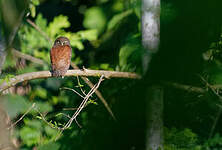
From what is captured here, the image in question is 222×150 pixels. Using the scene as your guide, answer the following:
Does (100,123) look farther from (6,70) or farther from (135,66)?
(6,70)

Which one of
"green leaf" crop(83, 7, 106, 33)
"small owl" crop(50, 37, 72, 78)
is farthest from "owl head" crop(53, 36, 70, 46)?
"green leaf" crop(83, 7, 106, 33)

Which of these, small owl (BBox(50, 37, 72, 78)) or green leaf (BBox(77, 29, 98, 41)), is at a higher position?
green leaf (BBox(77, 29, 98, 41))

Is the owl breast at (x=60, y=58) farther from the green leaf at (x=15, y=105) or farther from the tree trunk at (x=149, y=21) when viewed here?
the tree trunk at (x=149, y=21)

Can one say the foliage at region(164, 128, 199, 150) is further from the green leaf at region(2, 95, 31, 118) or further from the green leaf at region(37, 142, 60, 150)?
the green leaf at region(2, 95, 31, 118)

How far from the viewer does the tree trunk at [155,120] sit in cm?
287

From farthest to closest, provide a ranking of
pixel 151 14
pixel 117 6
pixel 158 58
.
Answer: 1. pixel 117 6
2. pixel 151 14
3. pixel 158 58

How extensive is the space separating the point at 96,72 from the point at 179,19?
5.07ft

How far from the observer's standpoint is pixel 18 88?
17.7ft

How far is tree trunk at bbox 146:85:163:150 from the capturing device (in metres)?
2.87

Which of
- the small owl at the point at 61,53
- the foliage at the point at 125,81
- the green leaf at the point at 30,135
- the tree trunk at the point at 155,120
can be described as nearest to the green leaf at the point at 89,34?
the foliage at the point at 125,81

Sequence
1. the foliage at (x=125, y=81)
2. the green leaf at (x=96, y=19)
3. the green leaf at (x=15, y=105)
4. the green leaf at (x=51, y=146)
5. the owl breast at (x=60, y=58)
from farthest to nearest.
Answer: the green leaf at (x=96, y=19) < the green leaf at (x=15, y=105) < the green leaf at (x=51, y=146) < the owl breast at (x=60, y=58) < the foliage at (x=125, y=81)

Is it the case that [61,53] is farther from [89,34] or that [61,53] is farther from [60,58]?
[89,34]

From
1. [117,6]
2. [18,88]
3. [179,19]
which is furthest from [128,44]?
[18,88]

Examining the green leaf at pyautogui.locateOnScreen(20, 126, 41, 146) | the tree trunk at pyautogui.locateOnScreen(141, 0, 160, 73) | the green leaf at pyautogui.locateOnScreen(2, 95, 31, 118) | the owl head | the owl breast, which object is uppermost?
the tree trunk at pyautogui.locateOnScreen(141, 0, 160, 73)
